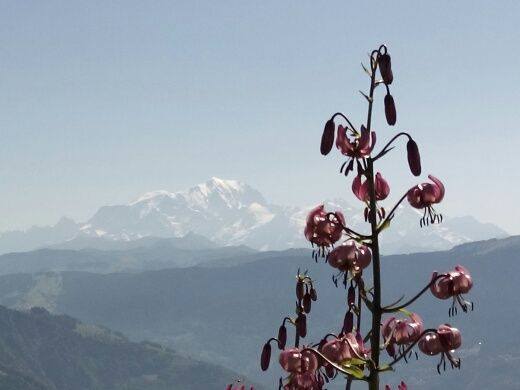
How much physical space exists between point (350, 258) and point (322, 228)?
0.22 metres

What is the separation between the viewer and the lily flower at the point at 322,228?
4.07m

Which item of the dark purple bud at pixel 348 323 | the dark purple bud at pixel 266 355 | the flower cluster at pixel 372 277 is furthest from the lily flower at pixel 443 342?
→ the dark purple bud at pixel 266 355

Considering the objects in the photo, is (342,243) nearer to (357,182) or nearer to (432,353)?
(357,182)

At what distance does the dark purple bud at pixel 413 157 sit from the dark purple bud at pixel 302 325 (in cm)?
124

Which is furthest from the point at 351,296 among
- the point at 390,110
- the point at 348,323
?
the point at 390,110

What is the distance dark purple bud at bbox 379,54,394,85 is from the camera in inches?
156

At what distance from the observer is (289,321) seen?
5113mm

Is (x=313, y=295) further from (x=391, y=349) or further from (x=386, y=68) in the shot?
(x=386, y=68)

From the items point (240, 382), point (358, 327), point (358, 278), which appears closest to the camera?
point (358, 278)

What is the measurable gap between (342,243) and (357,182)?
34cm

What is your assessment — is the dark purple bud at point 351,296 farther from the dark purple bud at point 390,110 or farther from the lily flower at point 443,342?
the dark purple bud at point 390,110

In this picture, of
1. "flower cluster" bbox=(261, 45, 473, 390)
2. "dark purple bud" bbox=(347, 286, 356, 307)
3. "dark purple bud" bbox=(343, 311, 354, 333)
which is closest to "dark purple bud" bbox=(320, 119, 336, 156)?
"flower cluster" bbox=(261, 45, 473, 390)

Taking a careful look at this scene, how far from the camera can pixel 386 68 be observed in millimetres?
4012

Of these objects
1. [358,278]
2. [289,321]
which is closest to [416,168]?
[358,278]
